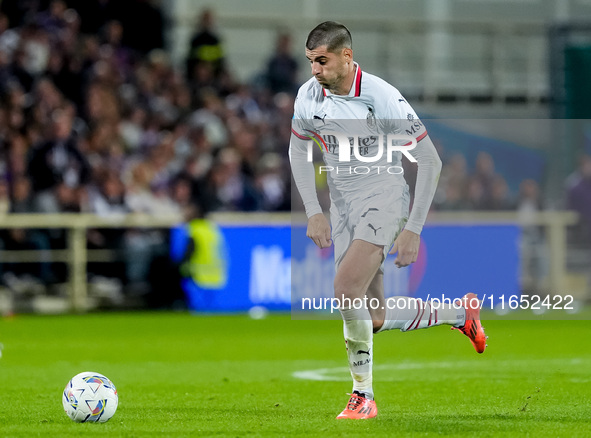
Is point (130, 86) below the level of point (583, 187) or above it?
above

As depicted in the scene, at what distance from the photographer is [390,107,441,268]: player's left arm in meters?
6.58

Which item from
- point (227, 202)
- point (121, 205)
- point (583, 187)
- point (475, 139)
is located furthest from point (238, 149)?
point (583, 187)

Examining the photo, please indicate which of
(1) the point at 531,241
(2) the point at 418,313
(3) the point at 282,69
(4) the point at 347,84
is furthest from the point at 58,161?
(4) the point at 347,84

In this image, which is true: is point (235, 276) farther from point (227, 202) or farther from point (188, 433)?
point (188, 433)

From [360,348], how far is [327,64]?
157cm

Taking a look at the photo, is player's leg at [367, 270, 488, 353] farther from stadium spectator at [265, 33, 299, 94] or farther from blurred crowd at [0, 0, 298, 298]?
stadium spectator at [265, 33, 299, 94]

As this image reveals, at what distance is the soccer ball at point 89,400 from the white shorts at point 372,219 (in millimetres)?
1463

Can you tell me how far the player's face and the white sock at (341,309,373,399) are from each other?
1283 mm

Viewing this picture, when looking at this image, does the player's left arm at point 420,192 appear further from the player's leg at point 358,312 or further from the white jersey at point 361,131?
the player's leg at point 358,312

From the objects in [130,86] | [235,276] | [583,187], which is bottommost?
[235,276]

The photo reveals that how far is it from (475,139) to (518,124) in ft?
2.77

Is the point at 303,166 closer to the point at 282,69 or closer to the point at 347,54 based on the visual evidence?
the point at 347,54

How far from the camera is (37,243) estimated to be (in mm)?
16391

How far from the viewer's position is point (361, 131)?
6.73 meters
